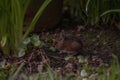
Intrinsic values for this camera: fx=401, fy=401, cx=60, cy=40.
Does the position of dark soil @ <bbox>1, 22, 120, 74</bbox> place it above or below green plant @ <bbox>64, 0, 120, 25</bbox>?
below

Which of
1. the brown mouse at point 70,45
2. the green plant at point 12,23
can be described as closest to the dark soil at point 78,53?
the brown mouse at point 70,45

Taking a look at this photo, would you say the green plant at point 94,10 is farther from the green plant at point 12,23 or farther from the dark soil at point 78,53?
the green plant at point 12,23

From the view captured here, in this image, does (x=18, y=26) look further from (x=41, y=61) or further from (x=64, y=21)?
(x=64, y=21)

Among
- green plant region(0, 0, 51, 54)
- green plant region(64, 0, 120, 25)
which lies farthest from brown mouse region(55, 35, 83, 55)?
green plant region(64, 0, 120, 25)

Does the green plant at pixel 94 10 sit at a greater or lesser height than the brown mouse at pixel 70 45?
greater

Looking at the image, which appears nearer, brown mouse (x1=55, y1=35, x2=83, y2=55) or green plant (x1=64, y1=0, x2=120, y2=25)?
brown mouse (x1=55, y1=35, x2=83, y2=55)

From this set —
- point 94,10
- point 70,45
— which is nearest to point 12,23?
point 70,45

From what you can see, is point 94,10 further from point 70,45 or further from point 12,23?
point 12,23

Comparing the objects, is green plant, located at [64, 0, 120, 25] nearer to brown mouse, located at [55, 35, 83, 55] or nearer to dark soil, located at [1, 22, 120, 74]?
dark soil, located at [1, 22, 120, 74]

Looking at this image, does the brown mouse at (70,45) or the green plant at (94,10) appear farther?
the green plant at (94,10)

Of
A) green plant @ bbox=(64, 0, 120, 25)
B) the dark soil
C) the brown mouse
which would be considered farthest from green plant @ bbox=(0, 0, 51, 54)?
green plant @ bbox=(64, 0, 120, 25)

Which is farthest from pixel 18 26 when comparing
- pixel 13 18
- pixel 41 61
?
pixel 41 61
